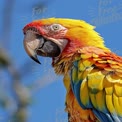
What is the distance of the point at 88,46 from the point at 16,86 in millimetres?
1266

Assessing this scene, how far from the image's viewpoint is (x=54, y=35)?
2318 mm

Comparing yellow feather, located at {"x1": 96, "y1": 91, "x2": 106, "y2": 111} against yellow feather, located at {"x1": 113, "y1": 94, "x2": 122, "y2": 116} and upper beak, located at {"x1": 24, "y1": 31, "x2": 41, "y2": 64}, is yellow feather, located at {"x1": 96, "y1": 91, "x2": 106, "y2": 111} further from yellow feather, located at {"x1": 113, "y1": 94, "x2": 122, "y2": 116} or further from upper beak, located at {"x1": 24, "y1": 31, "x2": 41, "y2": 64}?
upper beak, located at {"x1": 24, "y1": 31, "x2": 41, "y2": 64}

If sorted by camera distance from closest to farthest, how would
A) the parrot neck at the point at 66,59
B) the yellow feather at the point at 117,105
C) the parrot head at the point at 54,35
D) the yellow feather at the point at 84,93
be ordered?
the yellow feather at the point at 117,105 → the yellow feather at the point at 84,93 → the parrot neck at the point at 66,59 → the parrot head at the point at 54,35

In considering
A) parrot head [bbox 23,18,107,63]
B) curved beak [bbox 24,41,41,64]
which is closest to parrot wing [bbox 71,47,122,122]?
parrot head [bbox 23,18,107,63]

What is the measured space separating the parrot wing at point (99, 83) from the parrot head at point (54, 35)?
0.88 ft

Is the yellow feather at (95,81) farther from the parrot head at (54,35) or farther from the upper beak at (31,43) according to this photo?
the upper beak at (31,43)

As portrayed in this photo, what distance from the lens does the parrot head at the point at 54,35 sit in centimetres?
225

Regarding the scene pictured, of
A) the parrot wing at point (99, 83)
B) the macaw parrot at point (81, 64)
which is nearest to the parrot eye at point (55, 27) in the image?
the macaw parrot at point (81, 64)

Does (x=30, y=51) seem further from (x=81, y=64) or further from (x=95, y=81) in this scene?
(x=95, y=81)

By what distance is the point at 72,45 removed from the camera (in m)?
2.22

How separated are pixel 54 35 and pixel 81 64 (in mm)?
472

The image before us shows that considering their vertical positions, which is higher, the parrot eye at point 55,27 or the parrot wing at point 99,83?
the parrot eye at point 55,27

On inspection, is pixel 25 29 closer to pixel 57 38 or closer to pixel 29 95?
pixel 57 38

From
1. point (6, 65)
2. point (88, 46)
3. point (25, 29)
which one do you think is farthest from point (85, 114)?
point (6, 65)
